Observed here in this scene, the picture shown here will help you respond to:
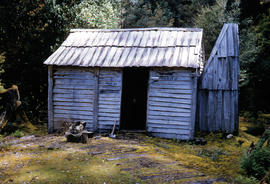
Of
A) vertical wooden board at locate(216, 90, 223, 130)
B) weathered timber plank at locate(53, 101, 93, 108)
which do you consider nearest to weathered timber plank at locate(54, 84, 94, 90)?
weathered timber plank at locate(53, 101, 93, 108)

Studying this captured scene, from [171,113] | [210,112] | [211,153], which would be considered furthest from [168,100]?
Answer: [211,153]

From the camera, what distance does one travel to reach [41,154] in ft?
26.8

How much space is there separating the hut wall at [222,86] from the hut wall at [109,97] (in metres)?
4.00

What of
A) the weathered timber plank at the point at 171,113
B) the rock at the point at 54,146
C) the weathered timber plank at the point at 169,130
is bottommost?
the rock at the point at 54,146

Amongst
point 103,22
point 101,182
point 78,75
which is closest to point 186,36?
point 78,75

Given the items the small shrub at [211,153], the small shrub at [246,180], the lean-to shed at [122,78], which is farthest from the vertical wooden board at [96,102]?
the small shrub at [246,180]

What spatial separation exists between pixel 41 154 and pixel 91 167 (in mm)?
2198

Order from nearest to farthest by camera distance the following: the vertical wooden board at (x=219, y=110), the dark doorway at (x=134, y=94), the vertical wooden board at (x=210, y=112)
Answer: the vertical wooden board at (x=219, y=110) < the vertical wooden board at (x=210, y=112) < the dark doorway at (x=134, y=94)

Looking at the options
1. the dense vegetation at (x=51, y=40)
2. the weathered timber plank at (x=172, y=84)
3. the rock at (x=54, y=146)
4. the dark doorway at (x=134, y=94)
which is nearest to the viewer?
the rock at (x=54, y=146)

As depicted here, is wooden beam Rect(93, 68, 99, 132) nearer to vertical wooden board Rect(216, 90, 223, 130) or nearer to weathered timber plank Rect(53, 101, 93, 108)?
weathered timber plank Rect(53, 101, 93, 108)

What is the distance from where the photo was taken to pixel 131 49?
450 inches

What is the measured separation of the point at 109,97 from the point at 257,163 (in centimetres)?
636

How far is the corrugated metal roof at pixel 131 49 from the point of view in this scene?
10.5m

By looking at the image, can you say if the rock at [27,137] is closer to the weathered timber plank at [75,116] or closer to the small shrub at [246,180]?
the weathered timber plank at [75,116]
